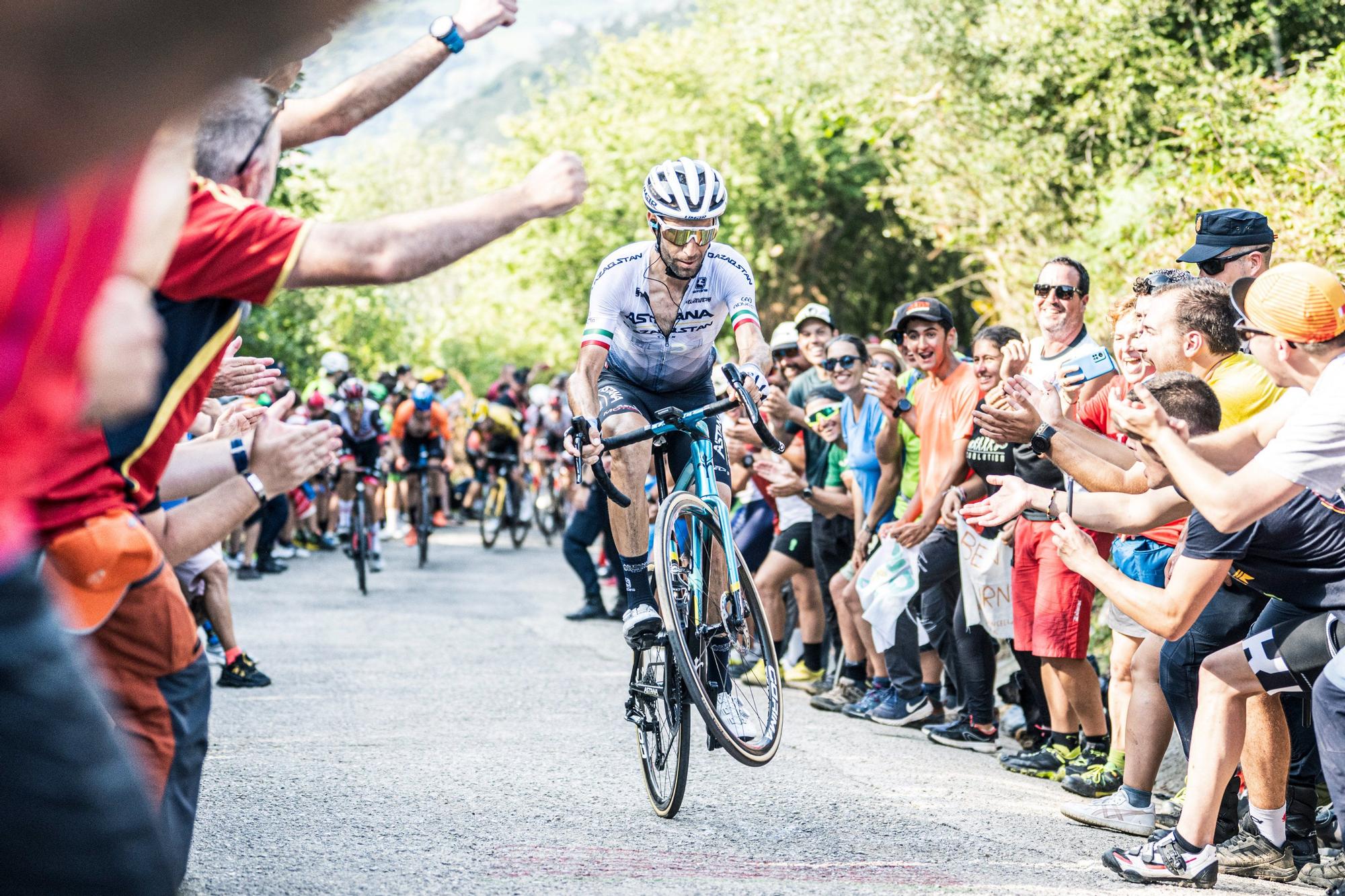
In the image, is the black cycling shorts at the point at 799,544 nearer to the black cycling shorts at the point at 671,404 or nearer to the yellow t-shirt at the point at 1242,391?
the black cycling shorts at the point at 671,404

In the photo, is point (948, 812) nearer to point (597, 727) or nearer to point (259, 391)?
point (597, 727)

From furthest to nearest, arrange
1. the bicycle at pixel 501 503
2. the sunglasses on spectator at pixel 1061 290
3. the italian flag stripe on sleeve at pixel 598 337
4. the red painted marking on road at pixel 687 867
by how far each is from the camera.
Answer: the bicycle at pixel 501 503 → the sunglasses on spectator at pixel 1061 290 → the italian flag stripe on sleeve at pixel 598 337 → the red painted marking on road at pixel 687 867

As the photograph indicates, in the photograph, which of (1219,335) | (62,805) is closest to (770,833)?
(1219,335)

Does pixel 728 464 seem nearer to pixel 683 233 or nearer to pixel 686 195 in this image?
pixel 683 233

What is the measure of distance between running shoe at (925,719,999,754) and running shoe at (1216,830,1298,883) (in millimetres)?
2641

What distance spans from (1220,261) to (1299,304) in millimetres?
2188

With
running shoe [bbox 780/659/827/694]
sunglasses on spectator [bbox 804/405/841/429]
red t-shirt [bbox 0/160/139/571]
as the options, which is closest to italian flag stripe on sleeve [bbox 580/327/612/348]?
sunglasses on spectator [bbox 804/405/841/429]

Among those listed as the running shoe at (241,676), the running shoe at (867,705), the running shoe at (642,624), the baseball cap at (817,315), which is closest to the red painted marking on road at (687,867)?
the running shoe at (642,624)

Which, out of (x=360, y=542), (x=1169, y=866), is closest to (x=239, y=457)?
(x=1169, y=866)

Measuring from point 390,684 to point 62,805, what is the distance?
290 inches

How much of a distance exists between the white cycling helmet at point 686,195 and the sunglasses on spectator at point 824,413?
134 inches

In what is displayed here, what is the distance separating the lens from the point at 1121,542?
245 inches

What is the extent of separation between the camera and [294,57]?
41.9 inches

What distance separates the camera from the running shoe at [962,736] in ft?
25.3
